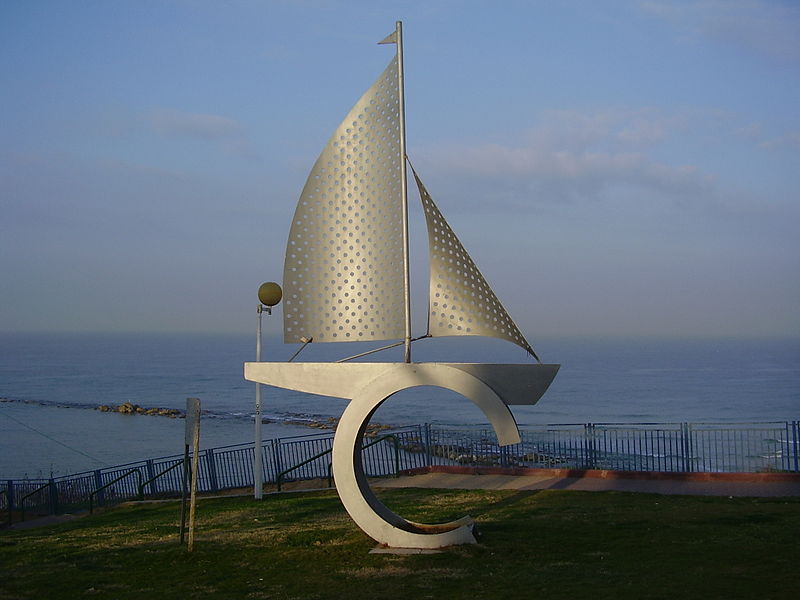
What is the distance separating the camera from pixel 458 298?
10875mm

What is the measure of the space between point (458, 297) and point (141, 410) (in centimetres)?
5576

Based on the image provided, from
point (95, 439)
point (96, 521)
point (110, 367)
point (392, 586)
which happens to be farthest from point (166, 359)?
point (392, 586)

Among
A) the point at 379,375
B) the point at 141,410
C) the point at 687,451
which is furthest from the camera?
the point at 141,410

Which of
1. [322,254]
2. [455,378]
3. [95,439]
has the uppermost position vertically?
[322,254]

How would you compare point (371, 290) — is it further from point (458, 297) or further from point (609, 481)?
point (609, 481)

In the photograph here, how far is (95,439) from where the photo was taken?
159ft

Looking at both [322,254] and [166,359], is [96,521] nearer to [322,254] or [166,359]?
[322,254]

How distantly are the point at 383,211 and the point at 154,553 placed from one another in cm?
558

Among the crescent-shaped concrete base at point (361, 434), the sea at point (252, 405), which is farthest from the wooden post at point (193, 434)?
the sea at point (252, 405)

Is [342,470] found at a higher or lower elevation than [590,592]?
higher

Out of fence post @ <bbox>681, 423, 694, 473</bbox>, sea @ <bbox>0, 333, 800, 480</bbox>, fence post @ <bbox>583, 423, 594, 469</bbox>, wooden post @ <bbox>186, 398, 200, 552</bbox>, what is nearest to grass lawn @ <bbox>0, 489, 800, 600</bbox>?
wooden post @ <bbox>186, 398, 200, 552</bbox>

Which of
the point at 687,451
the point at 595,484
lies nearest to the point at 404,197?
the point at 595,484

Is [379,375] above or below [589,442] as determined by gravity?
above

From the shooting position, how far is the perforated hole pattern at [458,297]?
10789 millimetres
